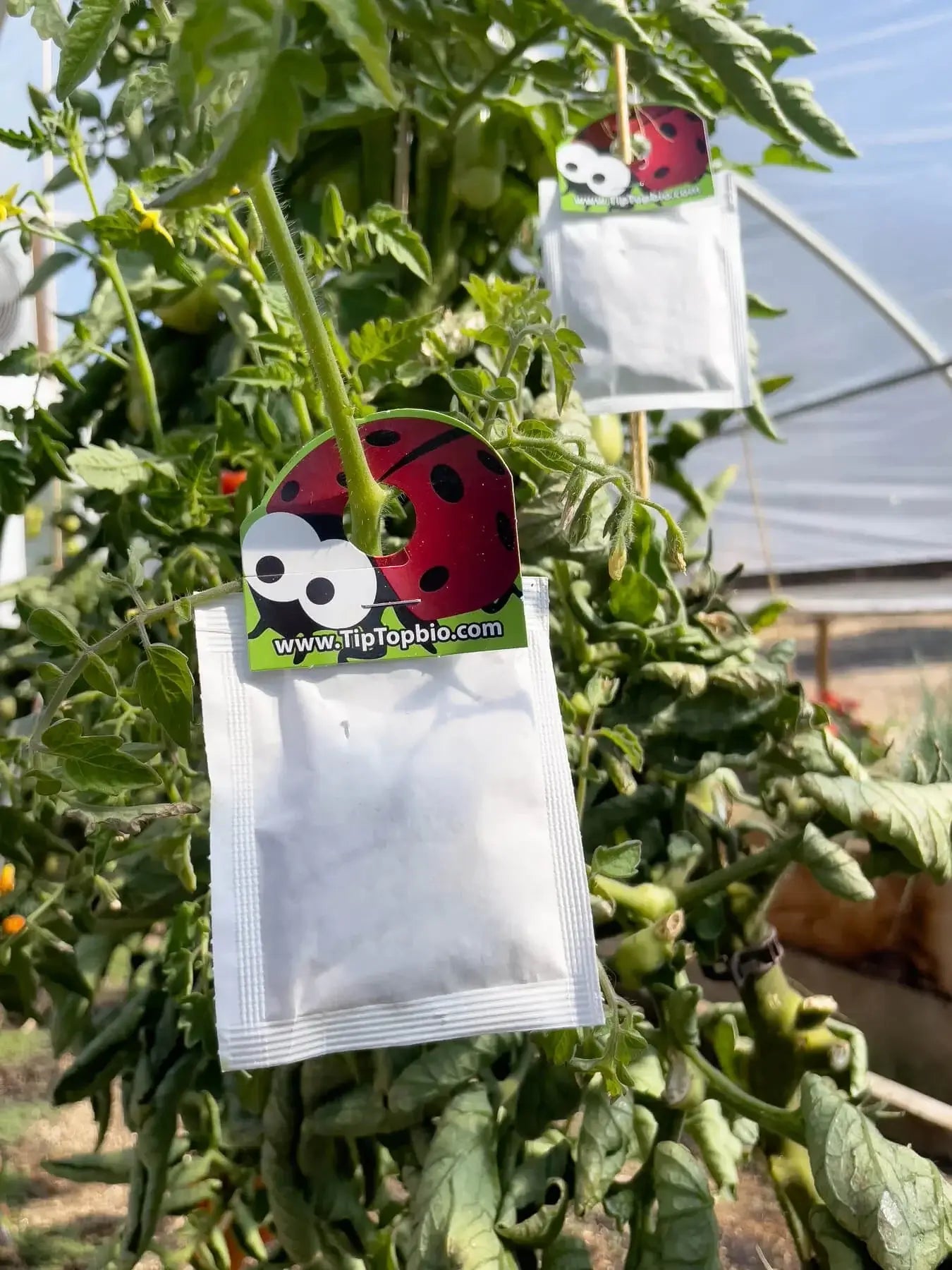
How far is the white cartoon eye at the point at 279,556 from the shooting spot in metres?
0.32

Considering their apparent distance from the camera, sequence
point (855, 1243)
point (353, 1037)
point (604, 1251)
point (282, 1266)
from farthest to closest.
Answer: point (604, 1251) → point (282, 1266) → point (855, 1243) → point (353, 1037)

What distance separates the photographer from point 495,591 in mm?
337

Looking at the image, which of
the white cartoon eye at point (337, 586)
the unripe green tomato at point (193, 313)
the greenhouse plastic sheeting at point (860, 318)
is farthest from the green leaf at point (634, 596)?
the greenhouse plastic sheeting at point (860, 318)

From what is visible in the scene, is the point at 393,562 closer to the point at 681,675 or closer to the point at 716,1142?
the point at 681,675

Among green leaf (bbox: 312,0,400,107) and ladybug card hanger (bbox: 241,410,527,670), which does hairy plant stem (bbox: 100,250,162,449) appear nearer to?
ladybug card hanger (bbox: 241,410,527,670)

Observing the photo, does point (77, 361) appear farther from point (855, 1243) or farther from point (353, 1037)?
point (855, 1243)

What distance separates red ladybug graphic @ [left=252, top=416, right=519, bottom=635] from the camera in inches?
12.9

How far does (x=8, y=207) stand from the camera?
49 centimetres

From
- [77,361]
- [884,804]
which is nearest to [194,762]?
[77,361]

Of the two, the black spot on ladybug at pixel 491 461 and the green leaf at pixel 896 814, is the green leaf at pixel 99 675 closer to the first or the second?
the black spot on ladybug at pixel 491 461

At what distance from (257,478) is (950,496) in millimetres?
2545

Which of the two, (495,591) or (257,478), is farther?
(257,478)

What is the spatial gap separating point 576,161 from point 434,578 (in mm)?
421

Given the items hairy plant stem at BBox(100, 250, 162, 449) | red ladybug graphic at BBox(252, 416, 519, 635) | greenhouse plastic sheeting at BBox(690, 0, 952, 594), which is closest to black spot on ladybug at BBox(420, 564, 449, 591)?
red ladybug graphic at BBox(252, 416, 519, 635)
